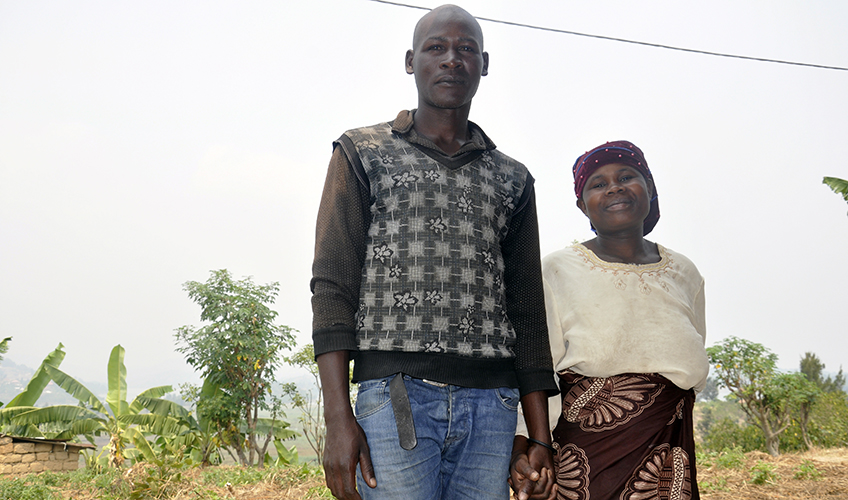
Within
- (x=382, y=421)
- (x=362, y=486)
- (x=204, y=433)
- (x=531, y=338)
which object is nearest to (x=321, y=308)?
(x=382, y=421)

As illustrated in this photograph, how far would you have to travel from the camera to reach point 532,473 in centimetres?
151

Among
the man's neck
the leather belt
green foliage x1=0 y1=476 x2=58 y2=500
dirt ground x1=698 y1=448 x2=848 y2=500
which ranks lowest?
green foliage x1=0 y1=476 x2=58 y2=500

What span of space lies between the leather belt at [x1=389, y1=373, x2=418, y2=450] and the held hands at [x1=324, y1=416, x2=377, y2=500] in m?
0.10

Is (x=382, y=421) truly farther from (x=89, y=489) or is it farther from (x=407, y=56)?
(x=89, y=489)

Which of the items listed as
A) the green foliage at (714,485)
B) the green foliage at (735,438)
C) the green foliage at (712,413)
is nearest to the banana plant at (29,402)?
the green foliage at (714,485)

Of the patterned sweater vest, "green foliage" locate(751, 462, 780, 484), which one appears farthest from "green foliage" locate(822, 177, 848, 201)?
the patterned sweater vest

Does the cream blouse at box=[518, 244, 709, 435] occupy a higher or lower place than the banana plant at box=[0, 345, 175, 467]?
higher

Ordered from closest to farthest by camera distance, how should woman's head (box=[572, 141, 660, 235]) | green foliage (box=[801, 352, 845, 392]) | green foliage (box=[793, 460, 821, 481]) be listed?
woman's head (box=[572, 141, 660, 235]) → green foliage (box=[793, 460, 821, 481]) → green foliage (box=[801, 352, 845, 392])

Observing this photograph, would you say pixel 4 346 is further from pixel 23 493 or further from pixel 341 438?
pixel 341 438

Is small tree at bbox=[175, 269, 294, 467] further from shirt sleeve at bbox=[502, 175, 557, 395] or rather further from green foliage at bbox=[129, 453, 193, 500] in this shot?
shirt sleeve at bbox=[502, 175, 557, 395]

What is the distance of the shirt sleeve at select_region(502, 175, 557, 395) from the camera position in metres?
1.66

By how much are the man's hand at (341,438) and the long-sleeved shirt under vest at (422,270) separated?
4 centimetres

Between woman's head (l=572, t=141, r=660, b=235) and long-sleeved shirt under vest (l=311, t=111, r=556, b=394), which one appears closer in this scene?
long-sleeved shirt under vest (l=311, t=111, r=556, b=394)

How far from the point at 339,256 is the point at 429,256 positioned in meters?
0.23
